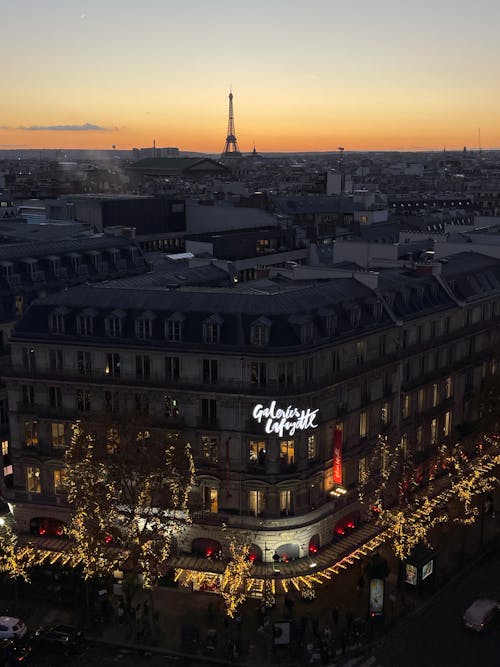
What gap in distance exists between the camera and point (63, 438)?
3066 inches

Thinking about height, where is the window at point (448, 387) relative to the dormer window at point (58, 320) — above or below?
below

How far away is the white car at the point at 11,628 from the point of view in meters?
65.6

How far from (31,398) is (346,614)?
3265 cm

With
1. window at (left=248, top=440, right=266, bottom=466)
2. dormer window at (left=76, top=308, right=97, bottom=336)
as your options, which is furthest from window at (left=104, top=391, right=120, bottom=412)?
window at (left=248, top=440, right=266, bottom=466)

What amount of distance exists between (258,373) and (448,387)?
1224 inches

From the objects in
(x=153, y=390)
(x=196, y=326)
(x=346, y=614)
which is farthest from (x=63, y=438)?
(x=346, y=614)

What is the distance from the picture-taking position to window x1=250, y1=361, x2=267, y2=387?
2822 inches

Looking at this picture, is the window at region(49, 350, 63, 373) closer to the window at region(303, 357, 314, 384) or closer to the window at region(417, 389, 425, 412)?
the window at region(303, 357, 314, 384)

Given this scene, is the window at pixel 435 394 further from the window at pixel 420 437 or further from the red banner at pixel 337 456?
the red banner at pixel 337 456

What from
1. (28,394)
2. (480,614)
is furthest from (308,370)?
(28,394)

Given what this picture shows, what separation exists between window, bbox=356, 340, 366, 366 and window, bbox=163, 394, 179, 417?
17043mm

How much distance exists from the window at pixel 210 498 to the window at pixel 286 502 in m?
5.51

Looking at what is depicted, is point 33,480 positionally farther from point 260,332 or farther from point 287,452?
point 260,332

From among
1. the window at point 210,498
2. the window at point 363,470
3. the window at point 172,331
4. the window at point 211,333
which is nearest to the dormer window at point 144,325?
the window at point 172,331
